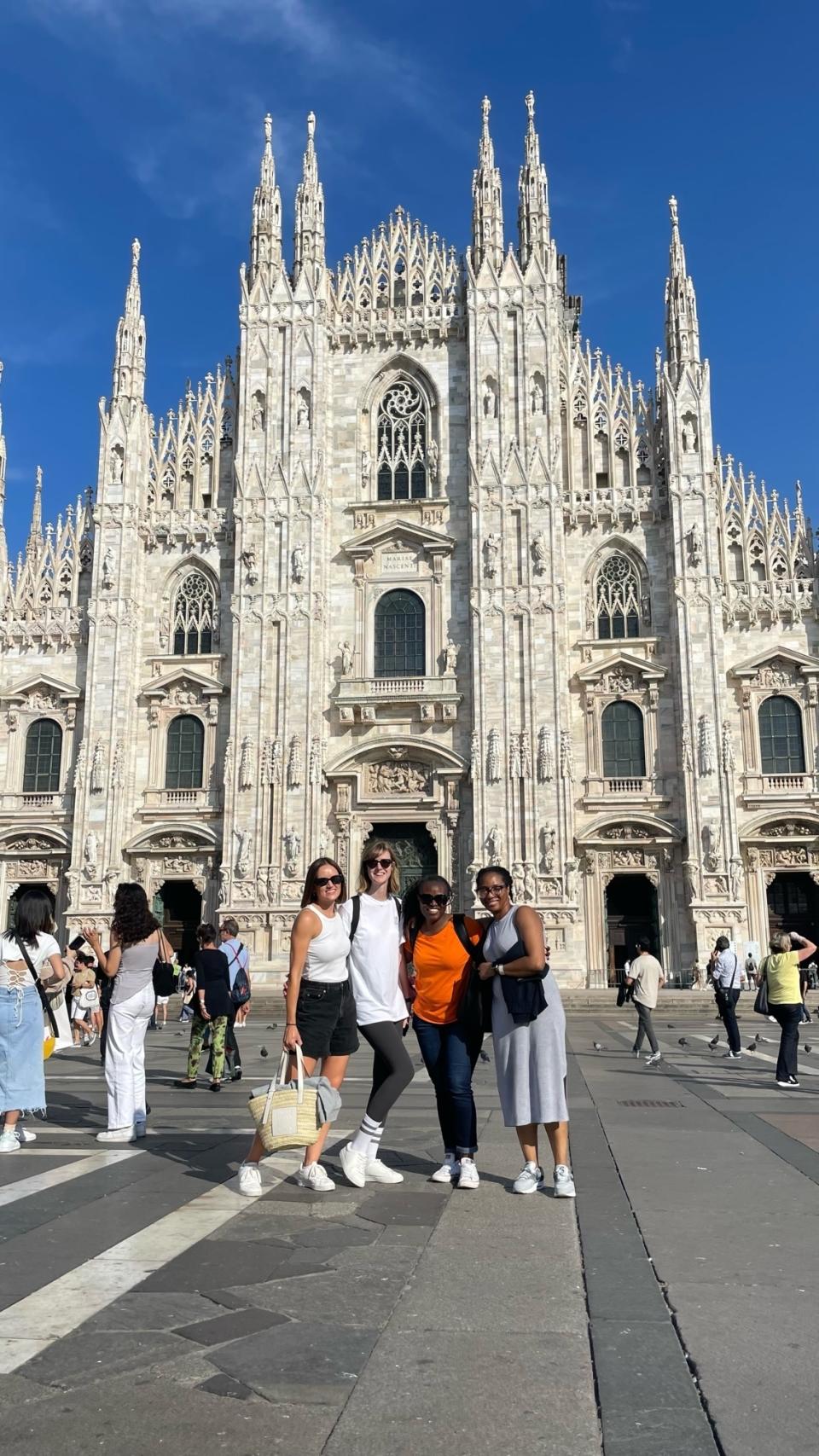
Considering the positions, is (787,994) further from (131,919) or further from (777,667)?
(777,667)

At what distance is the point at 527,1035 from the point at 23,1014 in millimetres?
3686

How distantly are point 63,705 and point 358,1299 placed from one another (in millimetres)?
30013

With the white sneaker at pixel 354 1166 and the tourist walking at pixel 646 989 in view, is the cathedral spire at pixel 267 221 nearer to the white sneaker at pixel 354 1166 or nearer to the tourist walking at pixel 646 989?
the tourist walking at pixel 646 989

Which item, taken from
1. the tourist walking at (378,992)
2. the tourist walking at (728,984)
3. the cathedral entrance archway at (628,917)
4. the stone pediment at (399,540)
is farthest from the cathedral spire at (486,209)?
the tourist walking at (378,992)

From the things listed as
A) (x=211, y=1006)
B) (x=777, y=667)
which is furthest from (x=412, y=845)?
(x=211, y=1006)

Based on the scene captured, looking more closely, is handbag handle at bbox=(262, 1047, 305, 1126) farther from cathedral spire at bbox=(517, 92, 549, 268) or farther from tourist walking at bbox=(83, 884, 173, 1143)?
cathedral spire at bbox=(517, 92, 549, 268)

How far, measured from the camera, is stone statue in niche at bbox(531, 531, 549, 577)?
1184 inches

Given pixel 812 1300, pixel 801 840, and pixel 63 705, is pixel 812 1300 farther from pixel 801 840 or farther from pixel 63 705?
pixel 63 705

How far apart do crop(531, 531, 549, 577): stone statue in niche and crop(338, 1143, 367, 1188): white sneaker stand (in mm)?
24821

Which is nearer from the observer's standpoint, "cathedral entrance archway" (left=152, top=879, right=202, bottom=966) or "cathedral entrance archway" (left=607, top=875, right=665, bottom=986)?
"cathedral entrance archway" (left=607, top=875, right=665, bottom=986)

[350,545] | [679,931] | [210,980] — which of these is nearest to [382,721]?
[350,545]

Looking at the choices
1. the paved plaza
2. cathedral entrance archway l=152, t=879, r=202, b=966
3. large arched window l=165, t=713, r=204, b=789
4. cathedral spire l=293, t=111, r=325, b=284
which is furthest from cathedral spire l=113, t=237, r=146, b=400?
the paved plaza

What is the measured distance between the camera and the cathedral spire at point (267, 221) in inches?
1308

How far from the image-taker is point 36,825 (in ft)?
103
